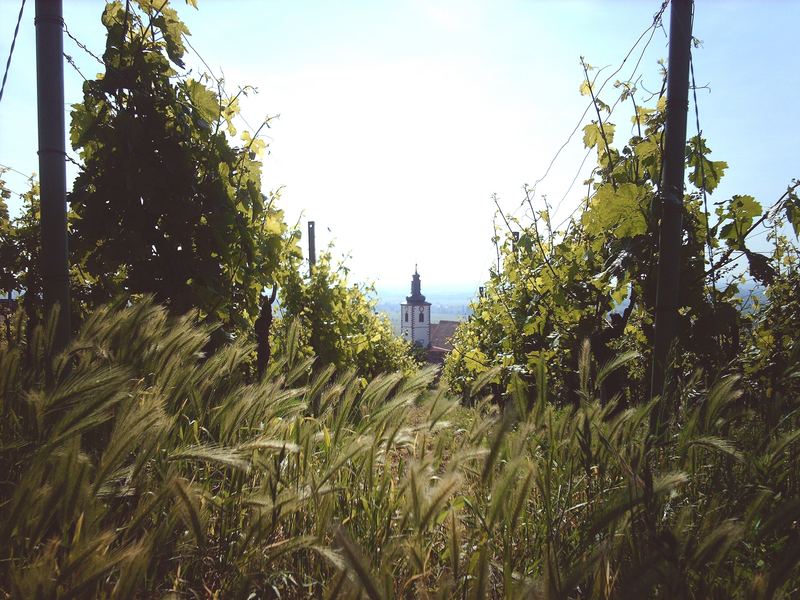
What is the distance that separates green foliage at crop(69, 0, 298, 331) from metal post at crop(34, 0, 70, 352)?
0.71 metres

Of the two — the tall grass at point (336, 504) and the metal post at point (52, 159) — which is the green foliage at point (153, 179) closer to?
the metal post at point (52, 159)

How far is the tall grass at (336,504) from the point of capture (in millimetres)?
1032

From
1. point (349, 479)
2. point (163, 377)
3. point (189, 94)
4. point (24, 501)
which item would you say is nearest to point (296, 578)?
point (349, 479)

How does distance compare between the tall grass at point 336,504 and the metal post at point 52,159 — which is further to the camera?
the metal post at point 52,159

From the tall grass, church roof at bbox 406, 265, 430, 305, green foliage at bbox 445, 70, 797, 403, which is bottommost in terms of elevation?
the tall grass

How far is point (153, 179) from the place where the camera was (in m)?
2.93

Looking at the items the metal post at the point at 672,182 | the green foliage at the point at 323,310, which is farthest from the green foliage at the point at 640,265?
the green foliage at the point at 323,310

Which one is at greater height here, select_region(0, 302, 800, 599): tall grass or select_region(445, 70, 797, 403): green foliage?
select_region(445, 70, 797, 403): green foliage

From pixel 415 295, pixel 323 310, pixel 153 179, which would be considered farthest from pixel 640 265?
pixel 415 295

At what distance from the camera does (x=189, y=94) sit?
10.2 feet

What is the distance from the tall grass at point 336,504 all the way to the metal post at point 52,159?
28 centimetres

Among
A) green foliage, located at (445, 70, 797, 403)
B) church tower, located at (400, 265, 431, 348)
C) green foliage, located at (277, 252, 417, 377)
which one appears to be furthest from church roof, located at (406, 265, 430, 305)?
green foliage, located at (445, 70, 797, 403)

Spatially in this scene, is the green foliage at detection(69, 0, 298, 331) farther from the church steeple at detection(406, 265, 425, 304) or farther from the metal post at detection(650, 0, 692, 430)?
the church steeple at detection(406, 265, 425, 304)

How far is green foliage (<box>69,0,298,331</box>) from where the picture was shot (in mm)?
2924
